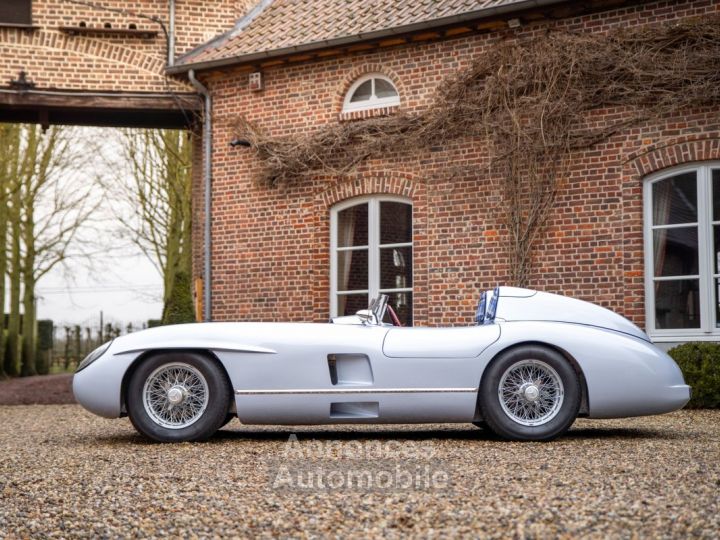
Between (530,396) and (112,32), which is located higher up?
(112,32)

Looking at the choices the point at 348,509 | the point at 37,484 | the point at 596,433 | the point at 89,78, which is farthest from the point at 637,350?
the point at 89,78

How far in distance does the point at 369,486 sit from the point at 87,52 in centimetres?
1177

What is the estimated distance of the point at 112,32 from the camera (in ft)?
48.7

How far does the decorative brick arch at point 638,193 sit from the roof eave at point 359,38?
2128 millimetres

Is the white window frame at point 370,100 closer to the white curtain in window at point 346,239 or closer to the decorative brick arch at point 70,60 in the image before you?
the white curtain in window at point 346,239

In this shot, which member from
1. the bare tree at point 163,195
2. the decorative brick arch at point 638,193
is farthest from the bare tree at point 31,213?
the decorative brick arch at point 638,193

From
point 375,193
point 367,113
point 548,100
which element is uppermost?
point 367,113

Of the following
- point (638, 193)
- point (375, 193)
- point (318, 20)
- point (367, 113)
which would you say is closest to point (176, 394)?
point (638, 193)

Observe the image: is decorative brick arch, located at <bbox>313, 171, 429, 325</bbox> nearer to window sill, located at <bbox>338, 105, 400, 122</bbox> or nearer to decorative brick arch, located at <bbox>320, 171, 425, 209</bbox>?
decorative brick arch, located at <bbox>320, 171, 425, 209</bbox>

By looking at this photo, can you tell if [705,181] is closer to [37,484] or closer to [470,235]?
[470,235]

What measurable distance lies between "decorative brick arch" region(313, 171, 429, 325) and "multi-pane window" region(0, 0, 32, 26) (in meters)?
5.46

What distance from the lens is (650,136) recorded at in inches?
433

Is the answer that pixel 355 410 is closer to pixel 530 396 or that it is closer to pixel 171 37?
pixel 530 396

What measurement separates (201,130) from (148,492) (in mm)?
10719
